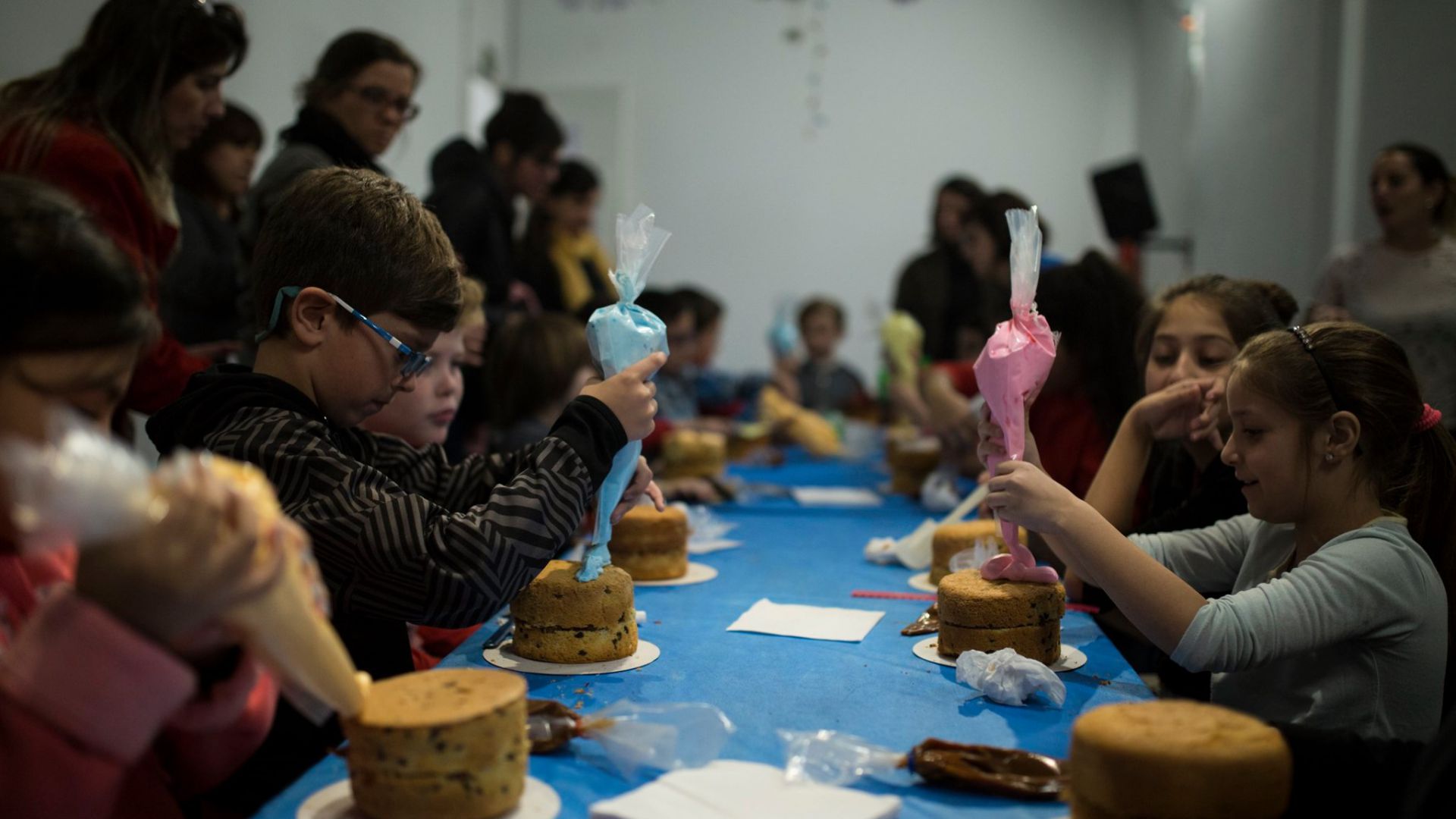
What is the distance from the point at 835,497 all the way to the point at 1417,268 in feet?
7.44

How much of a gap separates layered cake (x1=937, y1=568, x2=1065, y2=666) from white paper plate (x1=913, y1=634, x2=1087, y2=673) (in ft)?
0.03

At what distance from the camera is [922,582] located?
2188mm

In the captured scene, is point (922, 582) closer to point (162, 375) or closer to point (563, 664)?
point (563, 664)

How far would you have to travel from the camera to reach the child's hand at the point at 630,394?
1.58 m

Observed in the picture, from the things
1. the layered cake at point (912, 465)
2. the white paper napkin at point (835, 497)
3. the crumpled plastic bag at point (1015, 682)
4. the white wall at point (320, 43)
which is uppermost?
the white wall at point (320, 43)

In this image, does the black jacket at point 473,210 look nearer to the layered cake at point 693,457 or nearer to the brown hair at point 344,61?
the brown hair at point 344,61

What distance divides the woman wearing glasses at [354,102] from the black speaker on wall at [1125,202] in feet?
15.5

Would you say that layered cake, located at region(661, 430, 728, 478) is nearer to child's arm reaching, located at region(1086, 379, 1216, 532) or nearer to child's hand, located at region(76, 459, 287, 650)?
child's arm reaching, located at region(1086, 379, 1216, 532)

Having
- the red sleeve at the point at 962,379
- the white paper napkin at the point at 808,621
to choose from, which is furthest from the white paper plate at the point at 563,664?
the red sleeve at the point at 962,379

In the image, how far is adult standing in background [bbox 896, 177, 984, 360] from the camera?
5398 mm

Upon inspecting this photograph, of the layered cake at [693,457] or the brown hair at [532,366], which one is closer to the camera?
the brown hair at [532,366]

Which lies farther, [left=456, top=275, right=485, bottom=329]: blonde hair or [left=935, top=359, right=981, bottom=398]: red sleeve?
[left=935, top=359, right=981, bottom=398]: red sleeve

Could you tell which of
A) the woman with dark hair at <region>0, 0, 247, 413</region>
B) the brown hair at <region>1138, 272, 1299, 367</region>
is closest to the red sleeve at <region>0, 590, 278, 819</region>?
the woman with dark hair at <region>0, 0, 247, 413</region>

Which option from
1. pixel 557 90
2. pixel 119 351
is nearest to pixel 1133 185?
pixel 557 90
